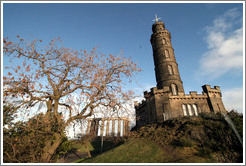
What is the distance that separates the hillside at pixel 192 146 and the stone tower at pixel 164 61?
12.6 metres

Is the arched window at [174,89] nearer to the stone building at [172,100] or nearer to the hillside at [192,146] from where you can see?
the stone building at [172,100]

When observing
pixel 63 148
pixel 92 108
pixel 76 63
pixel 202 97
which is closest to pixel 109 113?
pixel 92 108

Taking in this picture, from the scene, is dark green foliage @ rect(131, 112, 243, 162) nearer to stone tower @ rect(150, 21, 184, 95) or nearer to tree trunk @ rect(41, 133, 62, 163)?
tree trunk @ rect(41, 133, 62, 163)

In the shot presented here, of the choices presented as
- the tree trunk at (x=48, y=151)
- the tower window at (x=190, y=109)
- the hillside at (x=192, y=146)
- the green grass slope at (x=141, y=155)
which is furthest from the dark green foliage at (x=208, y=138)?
the tree trunk at (x=48, y=151)

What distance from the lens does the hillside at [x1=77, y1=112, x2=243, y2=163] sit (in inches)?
356

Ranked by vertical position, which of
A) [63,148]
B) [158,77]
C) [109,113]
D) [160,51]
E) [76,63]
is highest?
[160,51]

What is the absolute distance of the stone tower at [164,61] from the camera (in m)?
26.1

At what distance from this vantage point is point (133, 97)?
925 centimetres

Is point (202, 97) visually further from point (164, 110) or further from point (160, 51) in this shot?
point (160, 51)

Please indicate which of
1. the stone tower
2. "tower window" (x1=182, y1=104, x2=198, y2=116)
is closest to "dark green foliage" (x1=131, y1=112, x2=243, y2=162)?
"tower window" (x1=182, y1=104, x2=198, y2=116)

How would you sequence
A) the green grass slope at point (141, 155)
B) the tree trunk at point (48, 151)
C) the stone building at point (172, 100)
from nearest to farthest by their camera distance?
1. the tree trunk at point (48, 151)
2. the green grass slope at point (141, 155)
3. the stone building at point (172, 100)

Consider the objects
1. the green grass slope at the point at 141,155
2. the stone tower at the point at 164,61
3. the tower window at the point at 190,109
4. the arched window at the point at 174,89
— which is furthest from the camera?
the stone tower at the point at 164,61

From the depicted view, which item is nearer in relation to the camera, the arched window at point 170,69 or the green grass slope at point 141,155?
the green grass slope at point 141,155

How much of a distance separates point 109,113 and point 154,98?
48.8ft
